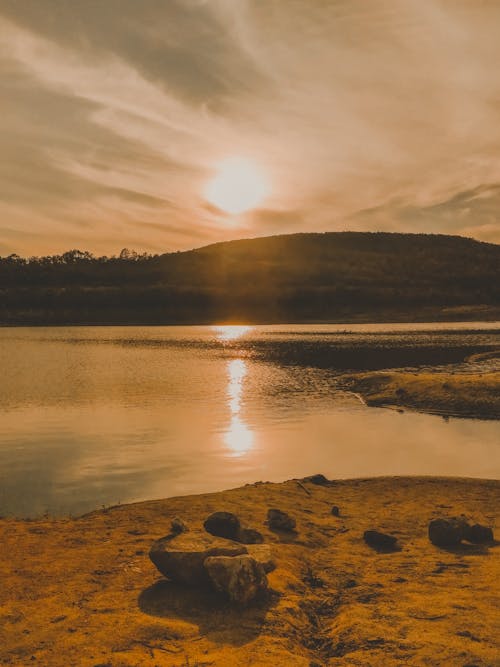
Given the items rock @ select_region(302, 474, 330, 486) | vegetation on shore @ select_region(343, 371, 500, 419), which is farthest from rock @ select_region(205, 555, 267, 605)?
vegetation on shore @ select_region(343, 371, 500, 419)

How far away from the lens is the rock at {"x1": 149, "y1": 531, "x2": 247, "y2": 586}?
930cm

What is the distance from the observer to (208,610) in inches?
341

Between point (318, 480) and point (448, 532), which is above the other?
point (448, 532)

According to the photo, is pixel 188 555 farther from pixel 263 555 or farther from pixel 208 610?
pixel 263 555

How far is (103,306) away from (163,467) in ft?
579

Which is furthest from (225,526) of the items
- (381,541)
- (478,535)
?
(478,535)

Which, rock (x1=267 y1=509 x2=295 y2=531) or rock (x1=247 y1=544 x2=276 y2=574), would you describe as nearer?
rock (x1=247 y1=544 x2=276 y2=574)

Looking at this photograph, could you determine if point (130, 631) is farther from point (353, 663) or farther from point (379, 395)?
point (379, 395)

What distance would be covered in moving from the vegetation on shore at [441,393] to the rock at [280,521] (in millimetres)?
18420

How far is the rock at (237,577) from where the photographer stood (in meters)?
8.72

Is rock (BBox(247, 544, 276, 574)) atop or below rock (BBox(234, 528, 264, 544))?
atop

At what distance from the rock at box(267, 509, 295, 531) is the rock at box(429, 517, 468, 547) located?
9.37ft

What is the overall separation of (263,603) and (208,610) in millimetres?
817

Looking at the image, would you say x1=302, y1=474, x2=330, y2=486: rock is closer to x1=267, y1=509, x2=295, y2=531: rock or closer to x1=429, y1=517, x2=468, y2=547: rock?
x1=267, y1=509, x2=295, y2=531: rock
